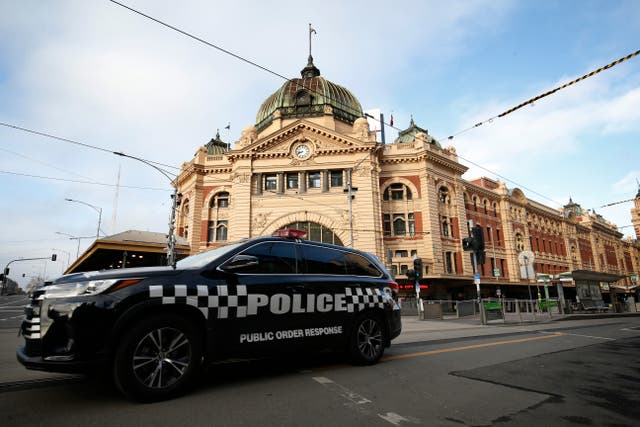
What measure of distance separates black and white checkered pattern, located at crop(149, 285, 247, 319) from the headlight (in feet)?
1.44

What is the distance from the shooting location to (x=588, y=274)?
81.4 ft

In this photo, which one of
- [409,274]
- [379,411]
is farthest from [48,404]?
[409,274]

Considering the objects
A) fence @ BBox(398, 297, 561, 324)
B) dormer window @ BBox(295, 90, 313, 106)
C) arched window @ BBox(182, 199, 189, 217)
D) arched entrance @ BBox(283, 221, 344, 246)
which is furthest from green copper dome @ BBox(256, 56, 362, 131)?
fence @ BBox(398, 297, 561, 324)

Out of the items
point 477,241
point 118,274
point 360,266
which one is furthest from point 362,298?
point 477,241

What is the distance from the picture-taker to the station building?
3116 cm

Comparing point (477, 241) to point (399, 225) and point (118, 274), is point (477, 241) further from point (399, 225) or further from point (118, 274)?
point (399, 225)

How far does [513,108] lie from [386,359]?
7515mm

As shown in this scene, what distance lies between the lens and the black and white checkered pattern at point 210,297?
12.1 feet

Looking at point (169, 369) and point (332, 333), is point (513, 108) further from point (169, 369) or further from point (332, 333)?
point (169, 369)

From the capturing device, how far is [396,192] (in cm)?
3462

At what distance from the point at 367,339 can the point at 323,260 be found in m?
1.44

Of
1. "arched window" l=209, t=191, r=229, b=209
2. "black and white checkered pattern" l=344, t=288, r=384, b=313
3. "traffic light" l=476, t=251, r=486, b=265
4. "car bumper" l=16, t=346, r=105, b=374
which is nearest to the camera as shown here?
"car bumper" l=16, t=346, r=105, b=374

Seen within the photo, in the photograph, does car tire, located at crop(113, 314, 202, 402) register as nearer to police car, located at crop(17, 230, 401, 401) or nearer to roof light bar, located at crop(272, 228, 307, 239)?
police car, located at crop(17, 230, 401, 401)

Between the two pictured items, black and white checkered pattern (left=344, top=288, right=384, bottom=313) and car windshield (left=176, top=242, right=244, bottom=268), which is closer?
car windshield (left=176, top=242, right=244, bottom=268)
